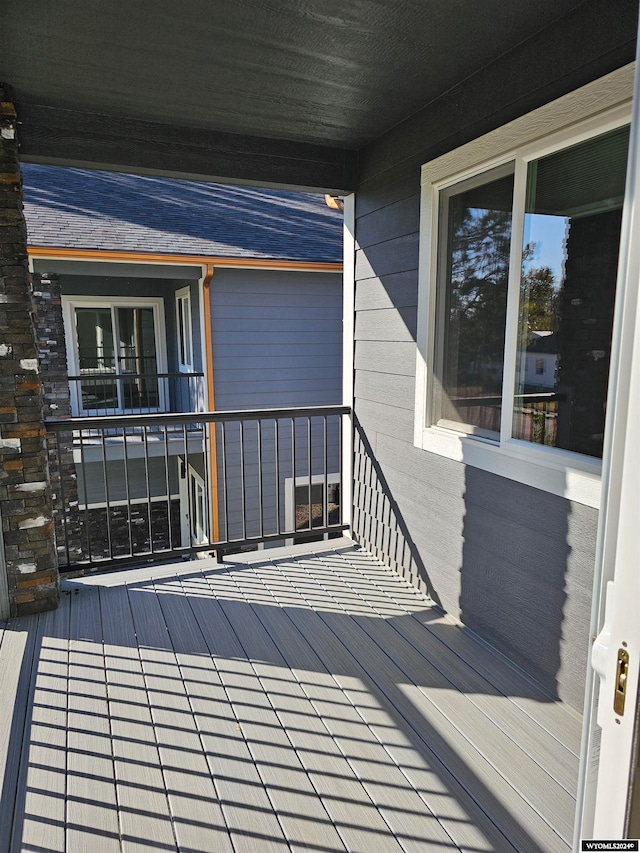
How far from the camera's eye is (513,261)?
2.42 metres

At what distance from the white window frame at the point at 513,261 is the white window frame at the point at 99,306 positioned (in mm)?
5830

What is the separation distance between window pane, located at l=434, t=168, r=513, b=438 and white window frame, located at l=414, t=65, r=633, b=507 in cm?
6

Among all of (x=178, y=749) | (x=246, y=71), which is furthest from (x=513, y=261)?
(x=178, y=749)

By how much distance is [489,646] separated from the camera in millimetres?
2658

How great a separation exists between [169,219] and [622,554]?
6882 mm

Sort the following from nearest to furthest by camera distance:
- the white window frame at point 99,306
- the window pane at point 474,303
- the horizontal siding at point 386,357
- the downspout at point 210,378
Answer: the window pane at point 474,303
the horizontal siding at point 386,357
the downspout at point 210,378
the white window frame at point 99,306

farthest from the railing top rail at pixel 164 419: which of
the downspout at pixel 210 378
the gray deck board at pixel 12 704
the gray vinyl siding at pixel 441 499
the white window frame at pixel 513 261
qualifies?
the downspout at pixel 210 378

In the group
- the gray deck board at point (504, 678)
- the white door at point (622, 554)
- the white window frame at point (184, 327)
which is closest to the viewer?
the white door at point (622, 554)

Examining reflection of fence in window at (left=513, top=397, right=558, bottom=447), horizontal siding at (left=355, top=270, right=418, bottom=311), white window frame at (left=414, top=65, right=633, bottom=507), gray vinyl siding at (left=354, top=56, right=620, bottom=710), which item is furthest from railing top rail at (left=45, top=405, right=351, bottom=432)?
reflection of fence in window at (left=513, top=397, right=558, bottom=447)

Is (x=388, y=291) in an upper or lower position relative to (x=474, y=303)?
upper

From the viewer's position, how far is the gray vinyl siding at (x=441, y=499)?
2.22 metres

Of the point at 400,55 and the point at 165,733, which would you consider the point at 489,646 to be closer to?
the point at 165,733

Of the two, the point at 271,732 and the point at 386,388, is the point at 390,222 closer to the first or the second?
the point at 386,388

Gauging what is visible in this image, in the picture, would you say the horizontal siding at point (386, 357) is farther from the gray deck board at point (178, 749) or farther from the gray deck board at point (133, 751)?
the gray deck board at point (133, 751)
